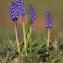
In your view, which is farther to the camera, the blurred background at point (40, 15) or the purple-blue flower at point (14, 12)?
the blurred background at point (40, 15)

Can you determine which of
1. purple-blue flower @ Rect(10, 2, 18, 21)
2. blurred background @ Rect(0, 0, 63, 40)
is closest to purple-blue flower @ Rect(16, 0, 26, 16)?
purple-blue flower @ Rect(10, 2, 18, 21)

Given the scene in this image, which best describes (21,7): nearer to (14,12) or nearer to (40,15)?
(14,12)

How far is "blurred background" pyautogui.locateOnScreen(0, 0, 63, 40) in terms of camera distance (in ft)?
17.8

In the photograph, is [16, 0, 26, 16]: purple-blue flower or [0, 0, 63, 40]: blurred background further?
[0, 0, 63, 40]: blurred background

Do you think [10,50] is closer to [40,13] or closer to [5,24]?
[5,24]

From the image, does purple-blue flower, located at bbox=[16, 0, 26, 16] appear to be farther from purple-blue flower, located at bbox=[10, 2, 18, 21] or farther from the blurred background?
the blurred background

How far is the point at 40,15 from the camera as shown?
6438mm

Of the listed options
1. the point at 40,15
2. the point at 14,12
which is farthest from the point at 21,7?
the point at 40,15

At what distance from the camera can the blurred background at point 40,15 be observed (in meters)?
5.41

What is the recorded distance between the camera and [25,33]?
13.7 ft

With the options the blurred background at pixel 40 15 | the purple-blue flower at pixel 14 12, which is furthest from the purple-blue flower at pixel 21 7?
the blurred background at pixel 40 15

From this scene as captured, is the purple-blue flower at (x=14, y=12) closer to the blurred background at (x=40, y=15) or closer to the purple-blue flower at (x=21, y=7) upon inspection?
the purple-blue flower at (x=21, y=7)

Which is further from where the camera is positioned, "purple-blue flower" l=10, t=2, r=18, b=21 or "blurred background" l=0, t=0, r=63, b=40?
"blurred background" l=0, t=0, r=63, b=40

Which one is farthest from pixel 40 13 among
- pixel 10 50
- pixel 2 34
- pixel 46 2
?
pixel 10 50
